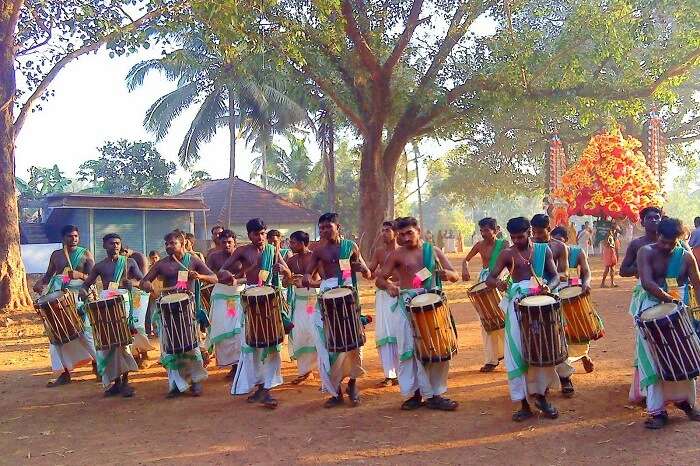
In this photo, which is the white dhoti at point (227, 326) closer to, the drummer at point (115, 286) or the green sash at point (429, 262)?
the drummer at point (115, 286)

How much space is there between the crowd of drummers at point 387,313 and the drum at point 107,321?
1 cm

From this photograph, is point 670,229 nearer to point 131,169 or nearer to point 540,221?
point 540,221

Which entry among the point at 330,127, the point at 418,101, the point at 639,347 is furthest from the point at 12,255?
the point at 330,127

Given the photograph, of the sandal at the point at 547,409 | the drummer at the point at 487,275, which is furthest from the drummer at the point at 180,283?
the sandal at the point at 547,409

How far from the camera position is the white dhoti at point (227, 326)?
307 inches

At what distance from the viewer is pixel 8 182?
12.8 meters

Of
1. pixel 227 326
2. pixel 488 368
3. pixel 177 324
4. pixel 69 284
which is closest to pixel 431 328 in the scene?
pixel 488 368

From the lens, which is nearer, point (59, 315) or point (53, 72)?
point (59, 315)

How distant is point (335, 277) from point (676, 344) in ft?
10.8

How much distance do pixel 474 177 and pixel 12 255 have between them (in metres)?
23.0

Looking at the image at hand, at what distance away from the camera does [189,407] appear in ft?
22.2

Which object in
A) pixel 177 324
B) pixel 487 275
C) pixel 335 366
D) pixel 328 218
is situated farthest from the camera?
pixel 487 275

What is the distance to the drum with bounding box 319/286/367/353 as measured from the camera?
6184 millimetres

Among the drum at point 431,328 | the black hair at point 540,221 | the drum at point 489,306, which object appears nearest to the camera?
the drum at point 431,328
